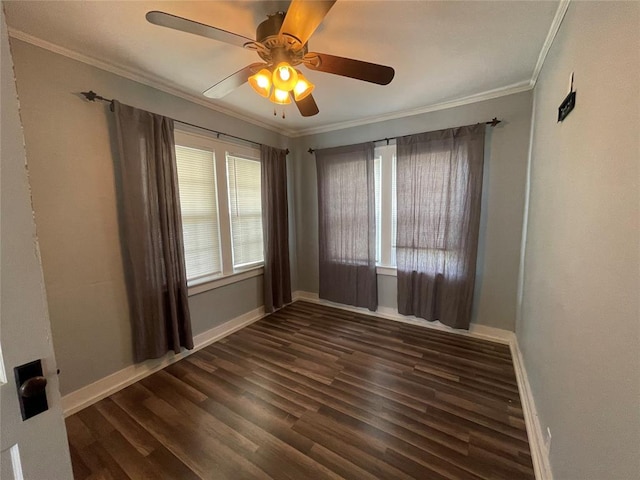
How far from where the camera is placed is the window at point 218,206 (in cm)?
262

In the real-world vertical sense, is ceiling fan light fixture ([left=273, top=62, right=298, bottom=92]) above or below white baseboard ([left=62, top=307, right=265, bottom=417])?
above

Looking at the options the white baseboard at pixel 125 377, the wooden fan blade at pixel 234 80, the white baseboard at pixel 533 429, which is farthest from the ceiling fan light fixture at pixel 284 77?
the white baseboard at pixel 533 429

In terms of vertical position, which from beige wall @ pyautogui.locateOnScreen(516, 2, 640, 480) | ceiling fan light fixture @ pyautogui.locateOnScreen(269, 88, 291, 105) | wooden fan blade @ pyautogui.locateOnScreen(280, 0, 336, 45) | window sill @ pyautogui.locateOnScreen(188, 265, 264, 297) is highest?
wooden fan blade @ pyautogui.locateOnScreen(280, 0, 336, 45)

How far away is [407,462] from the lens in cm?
147

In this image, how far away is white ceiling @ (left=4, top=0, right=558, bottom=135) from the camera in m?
1.46

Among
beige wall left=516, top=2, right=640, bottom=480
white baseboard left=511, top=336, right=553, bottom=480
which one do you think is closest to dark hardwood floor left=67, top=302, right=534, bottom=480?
white baseboard left=511, top=336, right=553, bottom=480

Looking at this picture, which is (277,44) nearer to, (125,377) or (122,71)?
(122,71)

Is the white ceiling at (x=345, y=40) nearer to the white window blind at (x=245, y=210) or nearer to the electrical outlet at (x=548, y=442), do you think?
the white window blind at (x=245, y=210)

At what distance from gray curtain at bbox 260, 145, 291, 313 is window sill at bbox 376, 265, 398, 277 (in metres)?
1.32

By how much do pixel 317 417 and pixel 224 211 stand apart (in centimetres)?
225

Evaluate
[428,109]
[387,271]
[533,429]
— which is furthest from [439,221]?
[533,429]

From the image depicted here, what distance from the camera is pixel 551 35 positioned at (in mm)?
1668

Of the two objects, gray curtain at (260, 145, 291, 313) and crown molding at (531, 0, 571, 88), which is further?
gray curtain at (260, 145, 291, 313)

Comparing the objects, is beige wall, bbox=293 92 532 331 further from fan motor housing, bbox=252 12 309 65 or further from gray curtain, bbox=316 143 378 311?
fan motor housing, bbox=252 12 309 65
